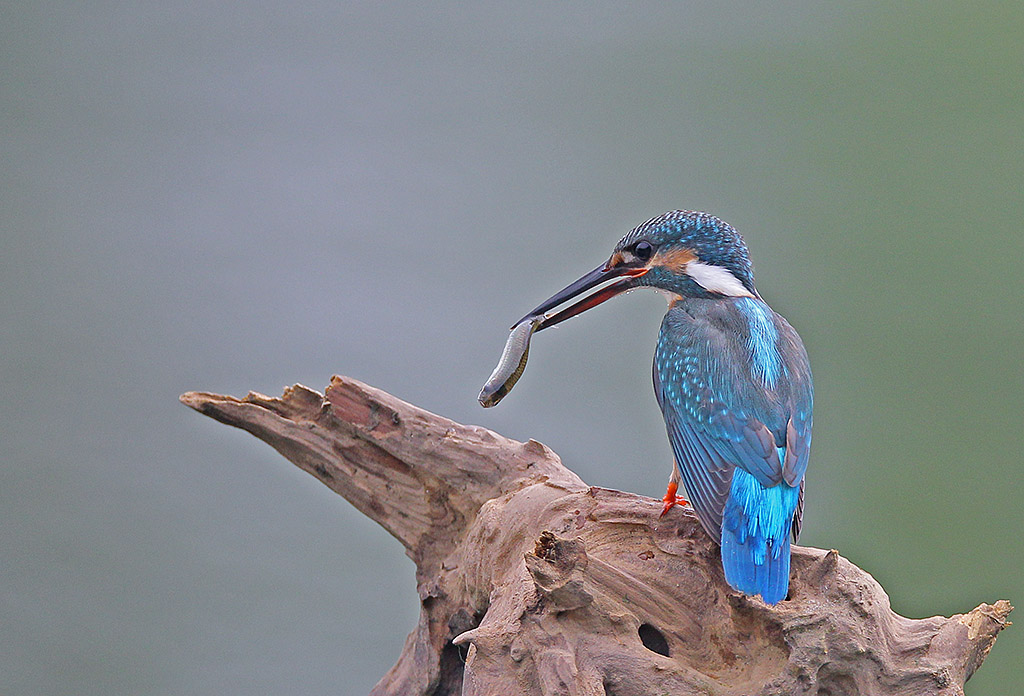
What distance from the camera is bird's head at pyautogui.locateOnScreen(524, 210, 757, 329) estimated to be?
2018 millimetres

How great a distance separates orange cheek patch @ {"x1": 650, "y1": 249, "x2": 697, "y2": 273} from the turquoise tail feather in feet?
1.50

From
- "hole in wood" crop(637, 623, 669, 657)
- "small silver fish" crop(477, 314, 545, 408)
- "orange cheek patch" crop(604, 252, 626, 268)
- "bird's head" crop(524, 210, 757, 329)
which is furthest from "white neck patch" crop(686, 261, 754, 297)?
"hole in wood" crop(637, 623, 669, 657)

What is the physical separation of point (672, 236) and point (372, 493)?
94cm

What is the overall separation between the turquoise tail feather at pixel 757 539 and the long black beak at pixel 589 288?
1.64ft

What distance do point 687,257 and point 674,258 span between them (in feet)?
0.08

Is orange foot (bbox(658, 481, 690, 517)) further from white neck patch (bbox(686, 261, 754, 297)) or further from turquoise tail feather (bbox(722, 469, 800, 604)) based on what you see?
white neck patch (bbox(686, 261, 754, 297))

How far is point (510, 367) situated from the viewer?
213cm

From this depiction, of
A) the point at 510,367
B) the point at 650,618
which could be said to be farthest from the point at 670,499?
the point at 510,367

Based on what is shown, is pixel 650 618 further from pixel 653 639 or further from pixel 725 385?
pixel 725 385

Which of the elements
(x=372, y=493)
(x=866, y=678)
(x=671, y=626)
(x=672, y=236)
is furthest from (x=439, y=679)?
(x=672, y=236)

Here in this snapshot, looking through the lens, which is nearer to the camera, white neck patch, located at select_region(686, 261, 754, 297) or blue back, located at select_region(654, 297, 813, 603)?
blue back, located at select_region(654, 297, 813, 603)

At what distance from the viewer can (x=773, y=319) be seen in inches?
80.4

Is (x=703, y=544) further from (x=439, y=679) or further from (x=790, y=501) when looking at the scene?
(x=439, y=679)

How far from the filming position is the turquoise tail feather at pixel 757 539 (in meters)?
1.69
